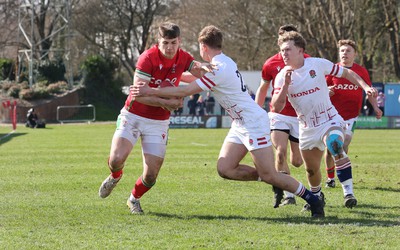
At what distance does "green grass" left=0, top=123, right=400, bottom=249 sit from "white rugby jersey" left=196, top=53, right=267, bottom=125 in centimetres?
123

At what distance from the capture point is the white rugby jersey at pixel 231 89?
912cm

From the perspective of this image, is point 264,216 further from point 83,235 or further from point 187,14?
point 187,14

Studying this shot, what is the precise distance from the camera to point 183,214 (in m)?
9.86

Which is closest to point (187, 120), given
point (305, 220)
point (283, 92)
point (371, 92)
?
point (371, 92)

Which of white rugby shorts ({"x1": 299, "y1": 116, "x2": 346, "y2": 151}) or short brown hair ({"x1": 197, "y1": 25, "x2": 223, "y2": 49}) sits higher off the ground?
short brown hair ({"x1": 197, "y1": 25, "x2": 223, "y2": 49})

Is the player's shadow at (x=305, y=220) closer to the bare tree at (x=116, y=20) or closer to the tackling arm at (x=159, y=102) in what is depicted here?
the tackling arm at (x=159, y=102)

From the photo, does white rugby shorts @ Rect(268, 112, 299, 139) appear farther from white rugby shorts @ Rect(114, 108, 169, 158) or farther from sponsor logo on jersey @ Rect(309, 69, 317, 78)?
white rugby shorts @ Rect(114, 108, 169, 158)

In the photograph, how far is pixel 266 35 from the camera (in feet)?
172

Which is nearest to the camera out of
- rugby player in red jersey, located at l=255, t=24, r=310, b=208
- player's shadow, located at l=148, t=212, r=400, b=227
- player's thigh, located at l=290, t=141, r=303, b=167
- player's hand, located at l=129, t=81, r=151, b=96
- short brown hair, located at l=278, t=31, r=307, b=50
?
player's shadow, located at l=148, t=212, r=400, b=227

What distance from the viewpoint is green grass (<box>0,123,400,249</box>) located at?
25.8 ft

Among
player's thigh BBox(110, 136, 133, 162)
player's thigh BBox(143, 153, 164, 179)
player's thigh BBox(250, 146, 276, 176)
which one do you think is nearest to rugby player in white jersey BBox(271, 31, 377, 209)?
player's thigh BBox(250, 146, 276, 176)

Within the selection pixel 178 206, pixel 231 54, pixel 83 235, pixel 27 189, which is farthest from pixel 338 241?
pixel 231 54

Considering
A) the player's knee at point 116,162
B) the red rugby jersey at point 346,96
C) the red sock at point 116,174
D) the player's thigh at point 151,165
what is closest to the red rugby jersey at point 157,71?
the player's thigh at point 151,165

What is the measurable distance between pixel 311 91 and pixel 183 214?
7.15 feet
